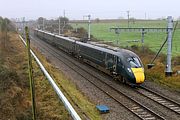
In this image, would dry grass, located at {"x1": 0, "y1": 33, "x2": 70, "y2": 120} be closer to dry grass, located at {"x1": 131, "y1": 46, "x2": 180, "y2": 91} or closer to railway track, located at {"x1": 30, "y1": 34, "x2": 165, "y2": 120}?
railway track, located at {"x1": 30, "y1": 34, "x2": 165, "y2": 120}

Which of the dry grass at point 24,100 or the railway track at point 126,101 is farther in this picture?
the railway track at point 126,101

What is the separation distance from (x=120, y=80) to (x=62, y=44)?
89.1 ft

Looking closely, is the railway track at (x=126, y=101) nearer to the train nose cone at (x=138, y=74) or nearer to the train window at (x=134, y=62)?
the train nose cone at (x=138, y=74)

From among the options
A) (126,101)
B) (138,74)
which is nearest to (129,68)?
(138,74)

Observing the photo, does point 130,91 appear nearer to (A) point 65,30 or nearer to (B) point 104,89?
(B) point 104,89

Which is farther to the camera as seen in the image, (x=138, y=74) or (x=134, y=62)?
(x=134, y=62)

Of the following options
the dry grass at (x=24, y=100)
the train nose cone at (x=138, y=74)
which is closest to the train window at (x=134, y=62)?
the train nose cone at (x=138, y=74)

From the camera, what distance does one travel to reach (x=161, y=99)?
21484mm

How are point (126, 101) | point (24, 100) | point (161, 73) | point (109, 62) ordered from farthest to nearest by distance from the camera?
point (161, 73), point (109, 62), point (126, 101), point (24, 100)

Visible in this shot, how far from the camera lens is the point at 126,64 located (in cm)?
2506

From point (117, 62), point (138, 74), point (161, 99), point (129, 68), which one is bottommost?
point (161, 99)

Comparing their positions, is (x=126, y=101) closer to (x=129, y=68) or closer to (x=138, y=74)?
(x=138, y=74)

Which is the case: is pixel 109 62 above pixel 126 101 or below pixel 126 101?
above

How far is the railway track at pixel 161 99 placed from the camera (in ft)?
63.3
